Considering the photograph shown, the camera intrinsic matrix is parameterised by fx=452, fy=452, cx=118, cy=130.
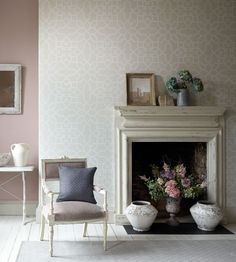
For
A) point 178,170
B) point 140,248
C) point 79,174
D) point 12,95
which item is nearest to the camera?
point 140,248

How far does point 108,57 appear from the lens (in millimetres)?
5418

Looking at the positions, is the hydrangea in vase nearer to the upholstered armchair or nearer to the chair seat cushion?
the upholstered armchair

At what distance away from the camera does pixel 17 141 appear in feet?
18.8

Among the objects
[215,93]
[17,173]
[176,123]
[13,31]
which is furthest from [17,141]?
[215,93]

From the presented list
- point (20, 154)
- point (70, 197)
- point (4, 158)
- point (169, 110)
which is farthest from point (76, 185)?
point (169, 110)

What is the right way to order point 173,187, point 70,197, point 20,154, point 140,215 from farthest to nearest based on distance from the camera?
point 20,154, point 173,187, point 140,215, point 70,197

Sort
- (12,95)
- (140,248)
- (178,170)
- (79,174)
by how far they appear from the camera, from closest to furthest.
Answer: (140,248)
(79,174)
(178,170)
(12,95)

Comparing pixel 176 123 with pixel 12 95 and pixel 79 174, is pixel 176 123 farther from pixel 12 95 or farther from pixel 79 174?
pixel 12 95

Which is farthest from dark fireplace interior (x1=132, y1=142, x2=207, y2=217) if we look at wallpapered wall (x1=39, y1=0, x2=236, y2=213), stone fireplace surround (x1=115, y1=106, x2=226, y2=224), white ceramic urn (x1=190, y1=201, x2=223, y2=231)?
white ceramic urn (x1=190, y1=201, x2=223, y2=231)

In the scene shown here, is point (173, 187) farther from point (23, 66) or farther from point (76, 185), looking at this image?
point (23, 66)

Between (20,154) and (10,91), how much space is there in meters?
0.85

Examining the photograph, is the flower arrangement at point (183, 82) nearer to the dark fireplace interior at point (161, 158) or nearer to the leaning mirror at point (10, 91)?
the dark fireplace interior at point (161, 158)

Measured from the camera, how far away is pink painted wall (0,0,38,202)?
18.7 ft

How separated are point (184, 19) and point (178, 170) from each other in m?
1.83
